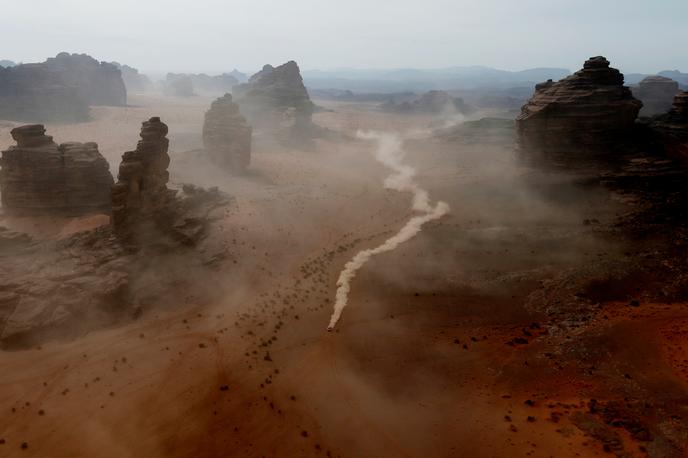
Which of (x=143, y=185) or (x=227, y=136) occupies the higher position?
(x=227, y=136)

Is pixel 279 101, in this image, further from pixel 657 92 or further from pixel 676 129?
pixel 657 92

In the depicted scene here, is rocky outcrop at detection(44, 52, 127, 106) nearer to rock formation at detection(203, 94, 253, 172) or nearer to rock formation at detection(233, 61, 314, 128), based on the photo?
rock formation at detection(233, 61, 314, 128)

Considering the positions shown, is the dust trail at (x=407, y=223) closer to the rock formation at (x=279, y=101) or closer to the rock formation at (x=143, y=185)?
the rock formation at (x=143, y=185)

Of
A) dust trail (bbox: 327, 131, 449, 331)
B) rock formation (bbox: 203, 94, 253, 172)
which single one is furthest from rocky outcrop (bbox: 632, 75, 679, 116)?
rock formation (bbox: 203, 94, 253, 172)

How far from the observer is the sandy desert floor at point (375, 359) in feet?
80.2

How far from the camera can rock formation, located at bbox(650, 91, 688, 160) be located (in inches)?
1919

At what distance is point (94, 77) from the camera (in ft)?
469

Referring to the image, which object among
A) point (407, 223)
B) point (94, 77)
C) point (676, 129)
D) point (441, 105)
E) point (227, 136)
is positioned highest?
point (94, 77)

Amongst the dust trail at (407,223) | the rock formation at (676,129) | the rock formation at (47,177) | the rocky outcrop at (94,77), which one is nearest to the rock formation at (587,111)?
the rock formation at (676,129)

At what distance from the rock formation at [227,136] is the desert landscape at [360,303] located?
5890 mm

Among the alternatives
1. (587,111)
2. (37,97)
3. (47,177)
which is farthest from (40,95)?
(587,111)

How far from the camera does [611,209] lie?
46719mm

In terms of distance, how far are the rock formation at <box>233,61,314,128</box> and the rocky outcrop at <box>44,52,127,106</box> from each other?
172ft

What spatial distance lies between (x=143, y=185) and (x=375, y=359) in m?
25.2
